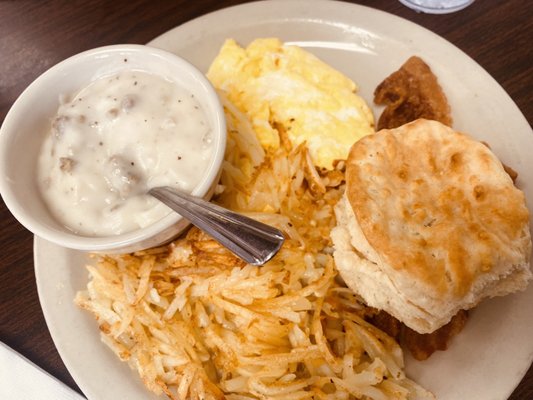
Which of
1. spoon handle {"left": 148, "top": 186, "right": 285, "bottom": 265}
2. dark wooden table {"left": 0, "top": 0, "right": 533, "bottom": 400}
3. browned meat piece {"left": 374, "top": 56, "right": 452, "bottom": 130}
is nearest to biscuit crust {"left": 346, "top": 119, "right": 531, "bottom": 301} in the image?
spoon handle {"left": 148, "top": 186, "right": 285, "bottom": 265}

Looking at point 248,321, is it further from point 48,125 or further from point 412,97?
point 412,97

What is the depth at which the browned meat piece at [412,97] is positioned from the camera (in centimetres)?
237

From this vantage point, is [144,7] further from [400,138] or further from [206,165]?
[400,138]

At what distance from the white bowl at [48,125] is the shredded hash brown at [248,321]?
0.21 m

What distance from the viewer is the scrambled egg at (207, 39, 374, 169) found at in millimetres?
2385

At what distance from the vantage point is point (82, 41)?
3.08 metres

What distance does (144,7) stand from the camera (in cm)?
312

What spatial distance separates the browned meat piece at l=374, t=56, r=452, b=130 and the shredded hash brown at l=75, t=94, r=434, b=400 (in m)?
0.56

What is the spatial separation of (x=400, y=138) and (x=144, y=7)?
196 cm

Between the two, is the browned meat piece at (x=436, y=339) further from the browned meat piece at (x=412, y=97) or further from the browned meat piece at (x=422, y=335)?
the browned meat piece at (x=412, y=97)

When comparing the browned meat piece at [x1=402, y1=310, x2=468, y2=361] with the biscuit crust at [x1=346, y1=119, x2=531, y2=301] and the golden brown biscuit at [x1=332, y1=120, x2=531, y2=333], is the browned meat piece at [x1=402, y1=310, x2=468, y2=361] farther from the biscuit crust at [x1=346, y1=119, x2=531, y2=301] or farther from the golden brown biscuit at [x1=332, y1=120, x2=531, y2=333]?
the biscuit crust at [x1=346, y1=119, x2=531, y2=301]

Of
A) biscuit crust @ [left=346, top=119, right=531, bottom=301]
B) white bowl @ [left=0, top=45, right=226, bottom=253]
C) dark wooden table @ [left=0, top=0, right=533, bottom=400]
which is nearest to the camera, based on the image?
biscuit crust @ [left=346, top=119, right=531, bottom=301]

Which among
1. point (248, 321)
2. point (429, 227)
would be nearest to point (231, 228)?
point (248, 321)

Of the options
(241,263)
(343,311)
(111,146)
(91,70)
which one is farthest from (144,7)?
(343,311)
